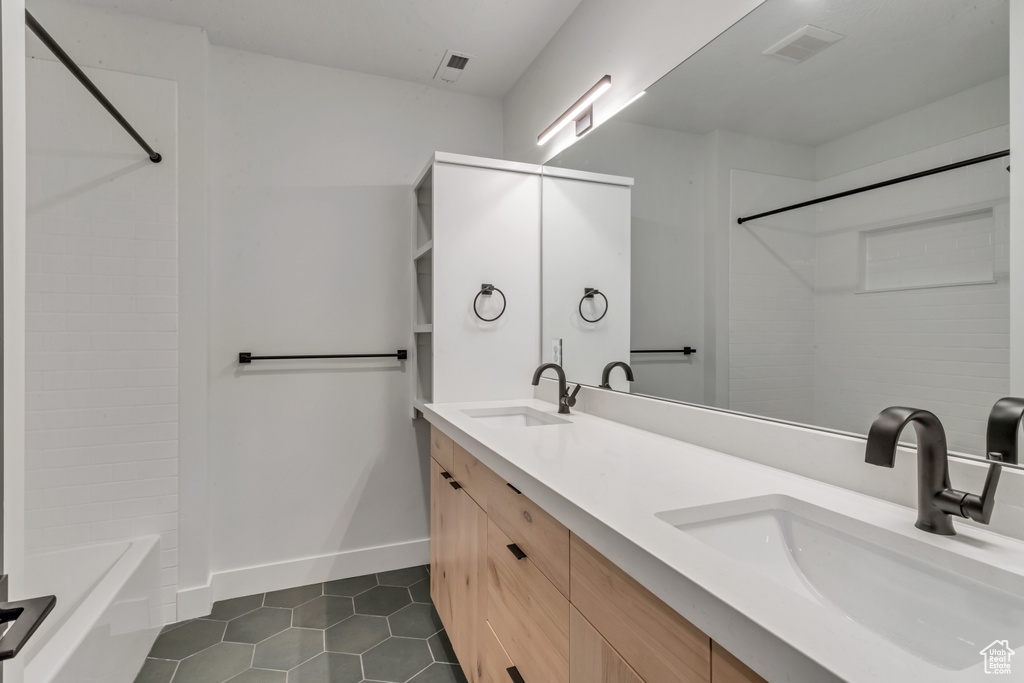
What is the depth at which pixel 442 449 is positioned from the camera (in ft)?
5.91

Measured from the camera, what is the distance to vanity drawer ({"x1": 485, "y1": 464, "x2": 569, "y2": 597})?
0.90 m

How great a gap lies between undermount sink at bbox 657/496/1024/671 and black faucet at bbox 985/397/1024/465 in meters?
0.21

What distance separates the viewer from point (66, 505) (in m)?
1.89

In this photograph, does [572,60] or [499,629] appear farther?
[572,60]

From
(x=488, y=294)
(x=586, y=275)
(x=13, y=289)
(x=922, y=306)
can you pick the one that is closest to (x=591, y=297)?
(x=586, y=275)

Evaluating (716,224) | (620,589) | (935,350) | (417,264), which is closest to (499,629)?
(620,589)

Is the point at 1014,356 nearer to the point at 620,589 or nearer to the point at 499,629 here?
the point at 620,589

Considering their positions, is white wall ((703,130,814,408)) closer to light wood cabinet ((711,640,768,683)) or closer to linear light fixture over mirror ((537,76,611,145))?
linear light fixture over mirror ((537,76,611,145))

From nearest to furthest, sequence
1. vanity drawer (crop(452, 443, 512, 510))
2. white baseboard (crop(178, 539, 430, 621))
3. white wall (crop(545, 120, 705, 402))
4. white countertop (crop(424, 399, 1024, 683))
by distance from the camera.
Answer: white countertop (crop(424, 399, 1024, 683)) < vanity drawer (crop(452, 443, 512, 510)) < white wall (crop(545, 120, 705, 402)) < white baseboard (crop(178, 539, 430, 621))

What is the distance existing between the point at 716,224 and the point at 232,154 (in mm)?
2103

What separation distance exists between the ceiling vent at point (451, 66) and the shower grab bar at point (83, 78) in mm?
1303

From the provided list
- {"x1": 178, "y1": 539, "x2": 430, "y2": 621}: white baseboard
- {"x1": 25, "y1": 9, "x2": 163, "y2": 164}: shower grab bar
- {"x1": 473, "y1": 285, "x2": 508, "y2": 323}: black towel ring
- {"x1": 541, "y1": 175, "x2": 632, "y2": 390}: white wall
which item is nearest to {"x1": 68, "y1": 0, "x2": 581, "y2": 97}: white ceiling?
{"x1": 25, "y1": 9, "x2": 163, "y2": 164}: shower grab bar

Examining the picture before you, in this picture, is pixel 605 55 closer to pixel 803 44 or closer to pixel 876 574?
pixel 803 44

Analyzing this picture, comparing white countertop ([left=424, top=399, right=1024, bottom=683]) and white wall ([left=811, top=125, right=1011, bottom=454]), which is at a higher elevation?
white wall ([left=811, top=125, right=1011, bottom=454])
